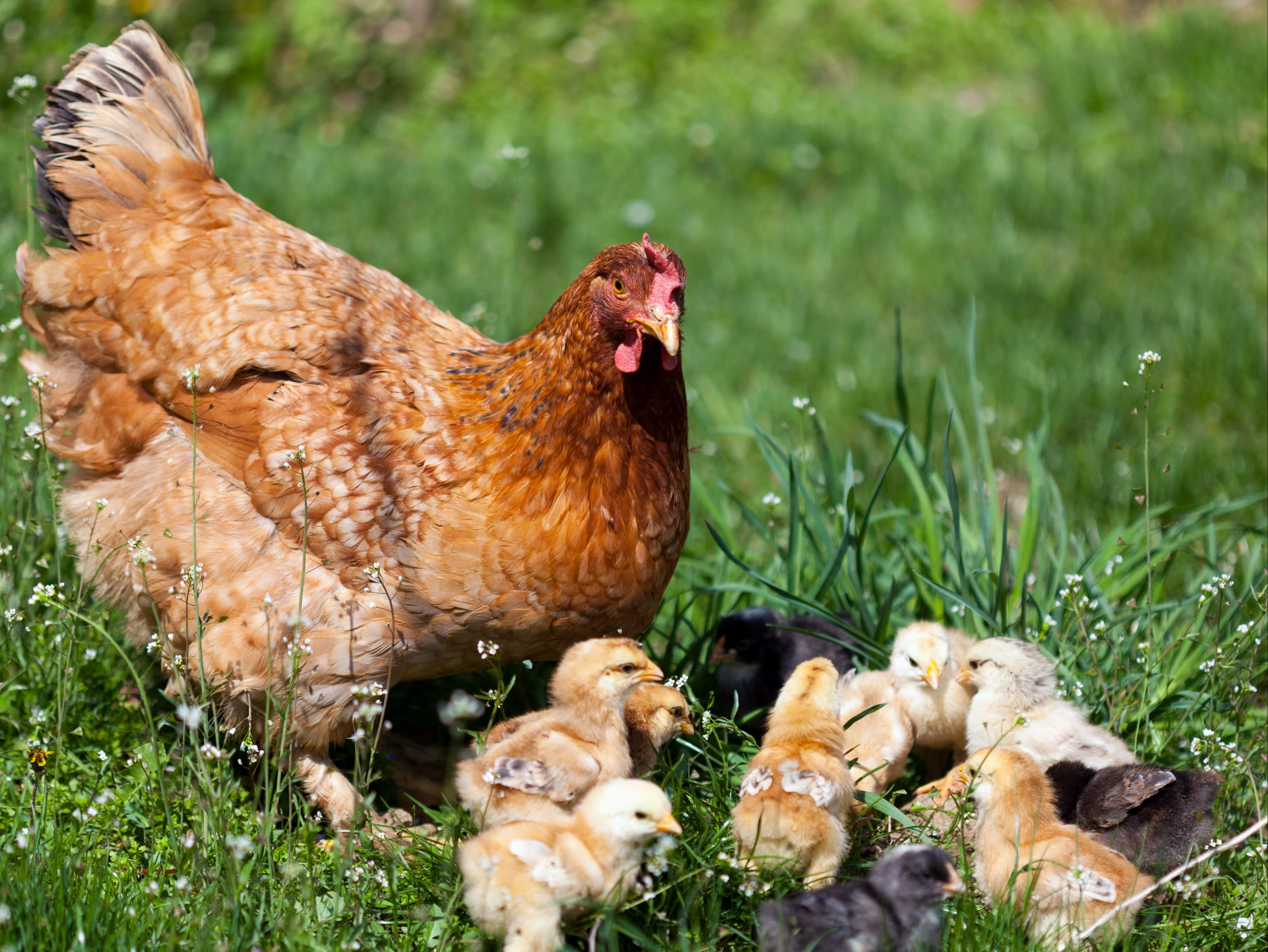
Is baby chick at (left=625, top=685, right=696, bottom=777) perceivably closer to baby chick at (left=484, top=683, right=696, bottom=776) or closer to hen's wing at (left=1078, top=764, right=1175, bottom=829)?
baby chick at (left=484, top=683, right=696, bottom=776)

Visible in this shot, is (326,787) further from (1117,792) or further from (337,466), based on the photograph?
(1117,792)

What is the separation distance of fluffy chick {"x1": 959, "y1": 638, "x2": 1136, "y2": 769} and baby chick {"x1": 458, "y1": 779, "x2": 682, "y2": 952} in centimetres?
126

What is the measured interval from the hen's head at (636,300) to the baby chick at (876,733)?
123 cm

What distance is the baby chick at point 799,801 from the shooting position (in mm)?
2715

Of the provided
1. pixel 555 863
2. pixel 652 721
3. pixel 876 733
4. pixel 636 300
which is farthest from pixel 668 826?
pixel 636 300

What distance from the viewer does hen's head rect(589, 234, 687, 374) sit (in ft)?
9.80

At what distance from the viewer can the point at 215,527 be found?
330 cm

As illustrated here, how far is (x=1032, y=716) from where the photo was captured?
10.9 feet

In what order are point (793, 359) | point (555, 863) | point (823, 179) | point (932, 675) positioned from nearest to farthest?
point (555, 863), point (932, 675), point (793, 359), point (823, 179)

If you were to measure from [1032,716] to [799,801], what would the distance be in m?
0.99

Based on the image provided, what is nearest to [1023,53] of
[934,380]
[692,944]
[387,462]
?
[934,380]

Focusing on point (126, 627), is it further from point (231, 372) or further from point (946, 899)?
point (946, 899)

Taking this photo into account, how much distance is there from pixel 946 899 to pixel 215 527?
227cm

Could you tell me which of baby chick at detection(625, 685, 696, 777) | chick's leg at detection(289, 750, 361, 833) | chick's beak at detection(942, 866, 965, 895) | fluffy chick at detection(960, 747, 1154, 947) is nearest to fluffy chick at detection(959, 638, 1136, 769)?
fluffy chick at detection(960, 747, 1154, 947)
